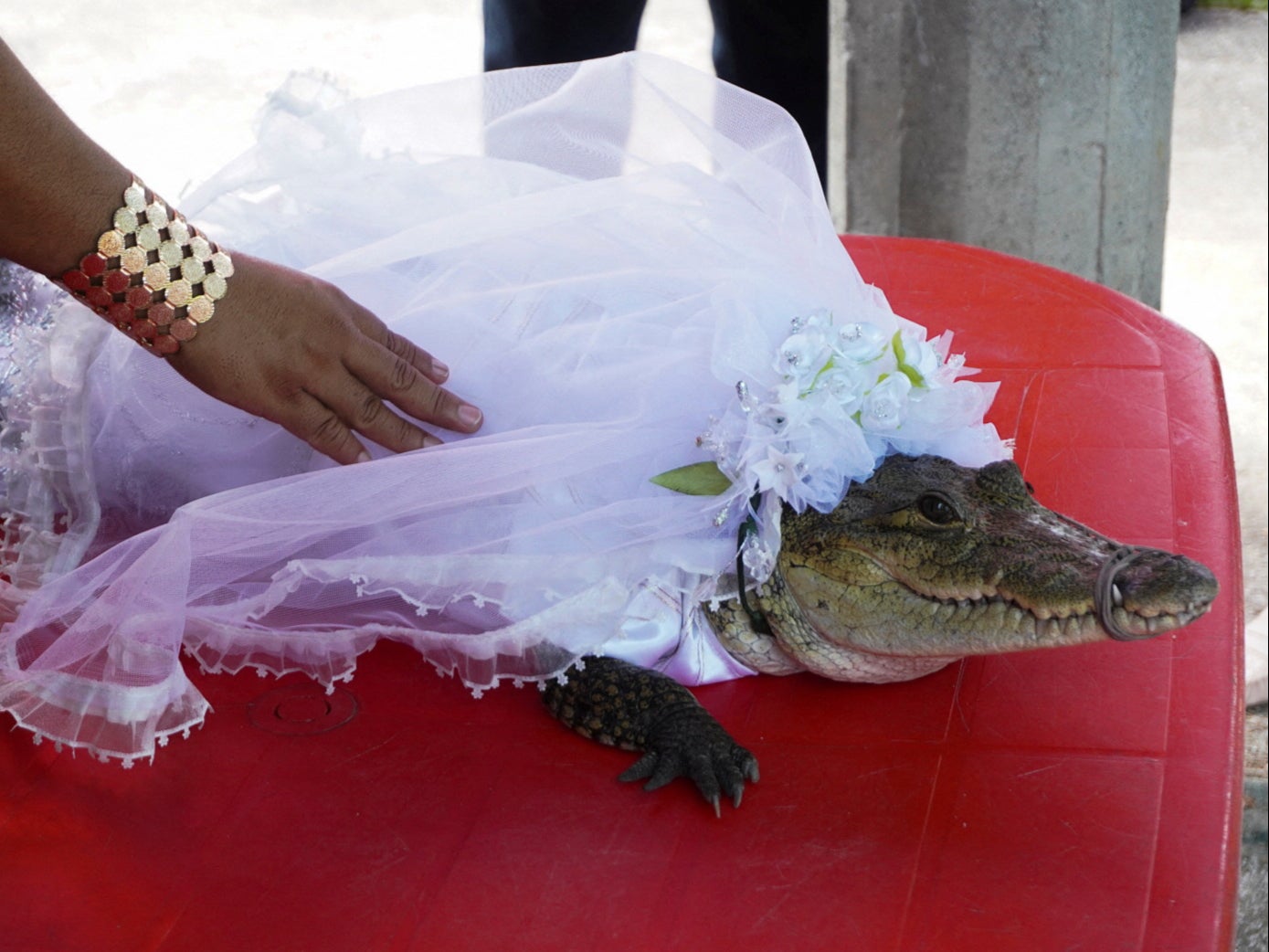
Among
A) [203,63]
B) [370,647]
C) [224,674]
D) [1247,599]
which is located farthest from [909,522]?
[203,63]

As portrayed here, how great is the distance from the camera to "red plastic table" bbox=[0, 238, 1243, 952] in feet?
3.52

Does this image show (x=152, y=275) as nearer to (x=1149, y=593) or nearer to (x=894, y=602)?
(x=894, y=602)

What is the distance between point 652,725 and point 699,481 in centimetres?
23

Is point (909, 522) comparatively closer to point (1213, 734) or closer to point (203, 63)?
point (1213, 734)

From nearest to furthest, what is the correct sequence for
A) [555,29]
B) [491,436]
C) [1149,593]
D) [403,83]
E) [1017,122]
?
[1149,593] < [491,436] < [555,29] < [1017,122] < [403,83]

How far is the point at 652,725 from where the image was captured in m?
1.27

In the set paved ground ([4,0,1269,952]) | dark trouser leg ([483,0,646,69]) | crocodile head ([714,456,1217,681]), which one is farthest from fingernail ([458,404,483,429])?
paved ground ([4,0,1269,952])

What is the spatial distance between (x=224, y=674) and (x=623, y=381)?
501 millimetres

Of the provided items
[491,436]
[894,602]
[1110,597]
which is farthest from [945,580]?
[491,436]

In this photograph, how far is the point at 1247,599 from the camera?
2738 mm

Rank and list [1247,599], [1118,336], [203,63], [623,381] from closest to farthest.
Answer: [623,381] → [1118,336] → [1247,599] → [203,63]

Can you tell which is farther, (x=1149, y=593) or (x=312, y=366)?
(x=312, y=366)

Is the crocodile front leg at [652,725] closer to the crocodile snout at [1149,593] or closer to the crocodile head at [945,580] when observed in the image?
the crocodile head at [945,580]

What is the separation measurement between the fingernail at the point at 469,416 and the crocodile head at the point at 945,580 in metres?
0.31
